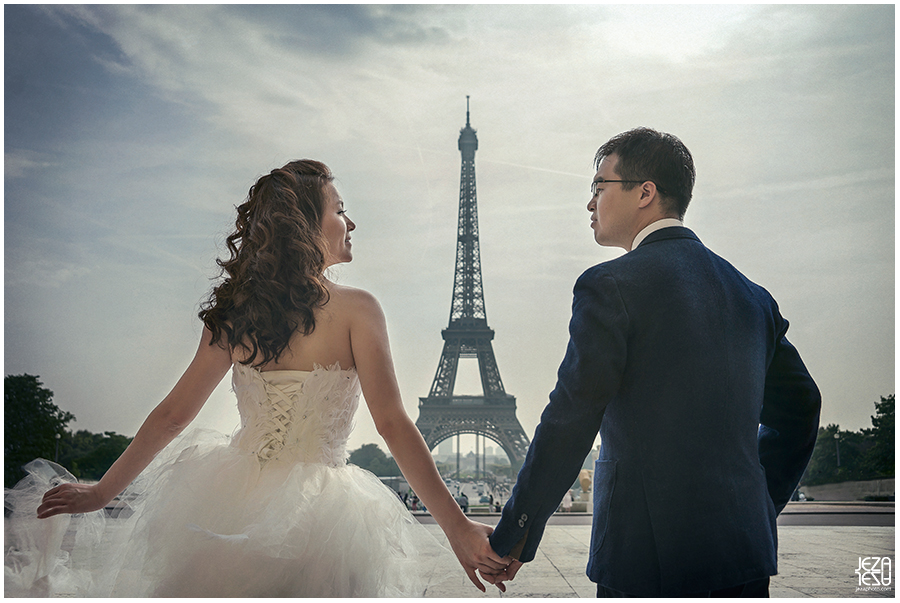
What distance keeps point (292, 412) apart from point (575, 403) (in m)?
0.81

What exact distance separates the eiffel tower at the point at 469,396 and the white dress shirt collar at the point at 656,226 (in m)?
24.2

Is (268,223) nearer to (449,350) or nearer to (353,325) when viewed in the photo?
(353,325)

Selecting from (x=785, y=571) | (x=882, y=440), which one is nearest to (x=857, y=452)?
(x=882, y=440)

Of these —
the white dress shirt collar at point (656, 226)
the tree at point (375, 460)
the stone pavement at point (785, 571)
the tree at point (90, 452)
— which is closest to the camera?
the white dress shirt collar at point (656, 226)

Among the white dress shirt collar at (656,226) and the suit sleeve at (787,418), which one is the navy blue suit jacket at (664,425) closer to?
the white dress shirt collar at (656,226)

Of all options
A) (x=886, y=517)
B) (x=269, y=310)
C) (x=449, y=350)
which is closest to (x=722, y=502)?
(x=269, y=310)

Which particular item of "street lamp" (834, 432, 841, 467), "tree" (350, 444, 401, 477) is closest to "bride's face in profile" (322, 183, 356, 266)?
"street lamp" (834, 432, 841, 467)

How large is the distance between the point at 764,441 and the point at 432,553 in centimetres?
108

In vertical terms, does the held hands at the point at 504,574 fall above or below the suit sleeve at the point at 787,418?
below

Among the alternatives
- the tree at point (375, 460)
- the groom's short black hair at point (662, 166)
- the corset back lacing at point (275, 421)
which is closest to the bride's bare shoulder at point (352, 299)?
the corset back lacing at point (275, 421)

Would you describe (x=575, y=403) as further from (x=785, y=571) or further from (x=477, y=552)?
(x=785, y=571)

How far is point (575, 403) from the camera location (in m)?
1.84

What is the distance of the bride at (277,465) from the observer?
1840 millimetres

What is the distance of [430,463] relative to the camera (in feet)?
6.85
